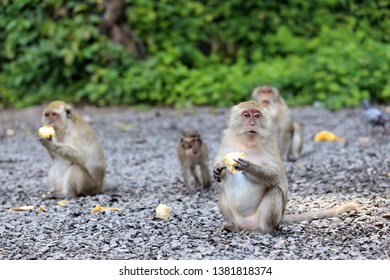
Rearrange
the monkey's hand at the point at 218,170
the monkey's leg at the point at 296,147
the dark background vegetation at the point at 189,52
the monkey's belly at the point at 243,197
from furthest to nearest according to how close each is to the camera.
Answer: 1. the dark background vegetation at the point at 189,52
2. the monkey's leg at the point at 296,147
3. the monkey's belly at the point at 243,197
4. the monkey's hand at the point at 218,170

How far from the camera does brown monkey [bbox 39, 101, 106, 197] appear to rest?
720 cm

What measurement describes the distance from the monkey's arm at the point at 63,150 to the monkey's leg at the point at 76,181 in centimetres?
9

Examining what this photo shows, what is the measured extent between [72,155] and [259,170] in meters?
2.43

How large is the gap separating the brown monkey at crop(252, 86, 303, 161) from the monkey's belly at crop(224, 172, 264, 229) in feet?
12.3

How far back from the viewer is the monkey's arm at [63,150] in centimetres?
714

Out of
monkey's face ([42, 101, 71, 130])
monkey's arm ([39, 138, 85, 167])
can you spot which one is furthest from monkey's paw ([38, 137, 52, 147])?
monkey's face ([42, 101, 71, 130])

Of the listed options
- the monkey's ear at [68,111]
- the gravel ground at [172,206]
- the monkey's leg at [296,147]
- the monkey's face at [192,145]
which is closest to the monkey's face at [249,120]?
the gravel ground at [172,206]

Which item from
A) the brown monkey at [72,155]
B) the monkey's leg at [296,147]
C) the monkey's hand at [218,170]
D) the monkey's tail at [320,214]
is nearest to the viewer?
the monkey's hand at [218,170]

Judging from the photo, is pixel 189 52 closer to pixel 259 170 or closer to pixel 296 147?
pixel 296 147

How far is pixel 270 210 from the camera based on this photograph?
5355 mm

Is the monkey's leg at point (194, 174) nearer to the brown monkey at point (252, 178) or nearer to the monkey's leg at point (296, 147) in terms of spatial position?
the monkey's leg at point (296, 147)

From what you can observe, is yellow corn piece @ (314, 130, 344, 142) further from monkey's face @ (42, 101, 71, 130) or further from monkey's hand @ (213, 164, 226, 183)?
monkey's hand @ (213, 164, 226, 183)

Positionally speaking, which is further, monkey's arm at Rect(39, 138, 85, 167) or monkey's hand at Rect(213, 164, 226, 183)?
monkey's arm at Rect(39, 138, 85, 167)

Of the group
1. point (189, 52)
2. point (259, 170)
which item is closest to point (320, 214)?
point (259, 170)
